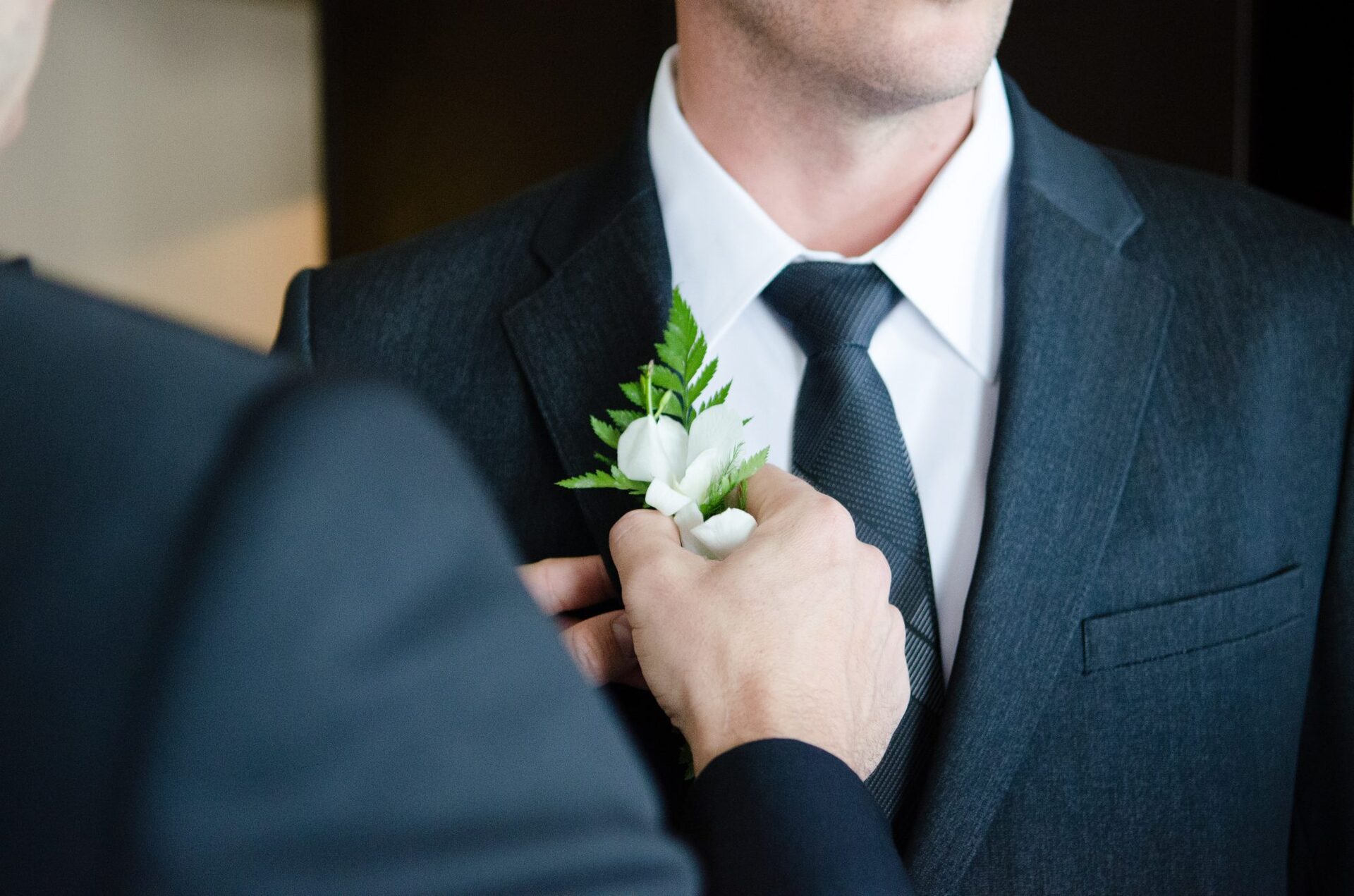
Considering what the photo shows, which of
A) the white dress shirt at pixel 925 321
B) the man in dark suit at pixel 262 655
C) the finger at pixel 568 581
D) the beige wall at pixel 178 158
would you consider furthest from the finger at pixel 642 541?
the beige wall at pixel 178 158

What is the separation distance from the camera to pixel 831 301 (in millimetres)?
1145

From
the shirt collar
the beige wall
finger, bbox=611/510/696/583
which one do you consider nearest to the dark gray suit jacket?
finger, bbox=611/510/696/583

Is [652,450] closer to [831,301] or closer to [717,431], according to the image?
[717,431]

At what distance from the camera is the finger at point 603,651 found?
0.98m

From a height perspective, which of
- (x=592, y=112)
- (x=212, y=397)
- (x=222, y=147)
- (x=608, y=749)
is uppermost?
(x=212, y=397)

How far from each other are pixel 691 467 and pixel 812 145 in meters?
0.48

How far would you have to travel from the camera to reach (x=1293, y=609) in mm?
1111

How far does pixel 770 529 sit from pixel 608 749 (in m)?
0.55

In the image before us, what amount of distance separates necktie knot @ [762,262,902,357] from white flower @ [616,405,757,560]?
0.76 ft

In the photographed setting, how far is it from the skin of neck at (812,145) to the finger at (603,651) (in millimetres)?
502

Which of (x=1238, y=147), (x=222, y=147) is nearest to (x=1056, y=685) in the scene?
(x=1238, y=147)

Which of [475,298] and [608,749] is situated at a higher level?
[608,749]

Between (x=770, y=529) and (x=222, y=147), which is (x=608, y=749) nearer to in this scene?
(x=770, y=529)

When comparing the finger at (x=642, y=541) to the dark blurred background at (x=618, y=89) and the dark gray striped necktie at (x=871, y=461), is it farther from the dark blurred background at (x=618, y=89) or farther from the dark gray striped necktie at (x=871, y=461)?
the dark blurred background at (x=618, y=89)
